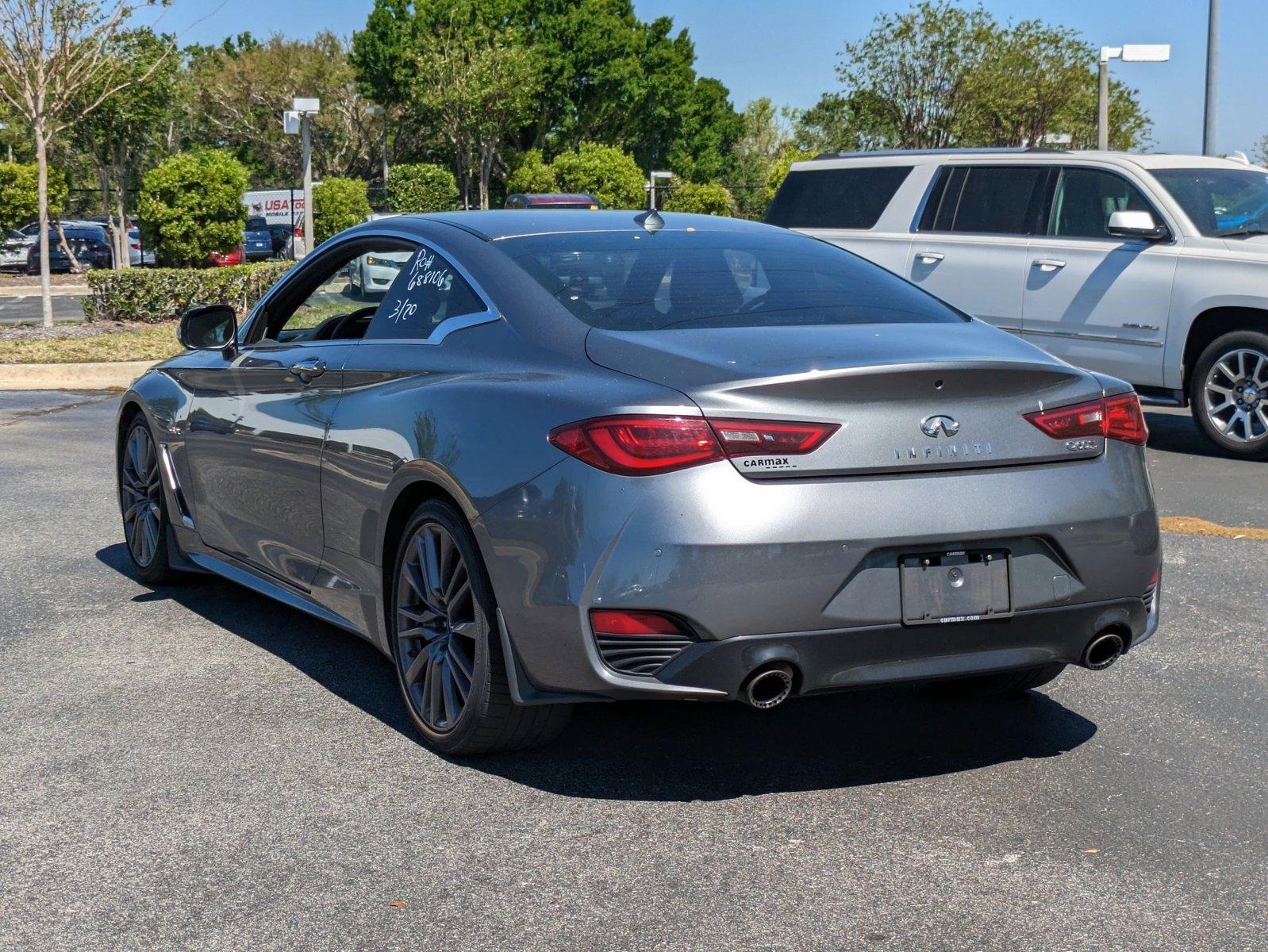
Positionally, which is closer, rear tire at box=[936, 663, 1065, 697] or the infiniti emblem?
the infiniti emblem

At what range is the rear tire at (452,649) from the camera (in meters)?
4.29

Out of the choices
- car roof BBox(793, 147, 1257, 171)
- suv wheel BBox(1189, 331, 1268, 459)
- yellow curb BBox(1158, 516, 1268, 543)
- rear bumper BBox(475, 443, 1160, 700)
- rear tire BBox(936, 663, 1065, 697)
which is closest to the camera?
rear bumper BBox(475, 443, 1160, 700)

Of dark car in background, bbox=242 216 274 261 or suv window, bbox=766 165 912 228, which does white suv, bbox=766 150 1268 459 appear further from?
dark car in background, bbox=242 216 274 261

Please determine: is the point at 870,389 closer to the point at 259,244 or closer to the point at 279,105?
the point at 259,244

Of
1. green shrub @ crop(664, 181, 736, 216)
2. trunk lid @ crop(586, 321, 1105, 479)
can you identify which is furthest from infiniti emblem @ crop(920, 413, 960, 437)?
green shrub @ crop(664, 181, 736, 216)

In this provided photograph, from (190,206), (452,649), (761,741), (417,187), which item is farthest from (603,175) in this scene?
(452,649)

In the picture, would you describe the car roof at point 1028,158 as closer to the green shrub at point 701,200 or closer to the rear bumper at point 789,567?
the rear bumper at point 789,567

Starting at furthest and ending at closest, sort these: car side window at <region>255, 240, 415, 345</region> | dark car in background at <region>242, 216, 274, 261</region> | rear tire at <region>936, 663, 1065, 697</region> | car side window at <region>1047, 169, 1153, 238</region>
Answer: dark car in background at <region>242, 216, 274, 261</region>, car side window at <region>1047, 169, 1153, 238</region>, car side window at <region>255, 240, 415, 345</region>, rear tire at <region>936, 663, 1065, 697</region>

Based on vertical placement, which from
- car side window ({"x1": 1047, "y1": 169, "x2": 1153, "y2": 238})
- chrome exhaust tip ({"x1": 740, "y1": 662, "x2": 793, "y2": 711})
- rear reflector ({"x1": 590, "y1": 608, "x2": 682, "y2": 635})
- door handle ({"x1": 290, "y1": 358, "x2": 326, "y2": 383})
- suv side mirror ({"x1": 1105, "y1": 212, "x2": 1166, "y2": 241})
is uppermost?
car side window ({"x1": 1047, "y1": 169, "x2": 1153, "y2": 238})

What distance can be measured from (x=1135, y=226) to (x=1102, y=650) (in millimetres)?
6710

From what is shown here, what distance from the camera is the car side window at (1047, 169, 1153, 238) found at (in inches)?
431

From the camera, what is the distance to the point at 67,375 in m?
16.2

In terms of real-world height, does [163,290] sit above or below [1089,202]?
below

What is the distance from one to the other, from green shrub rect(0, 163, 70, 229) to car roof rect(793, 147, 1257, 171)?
95.8 feet
